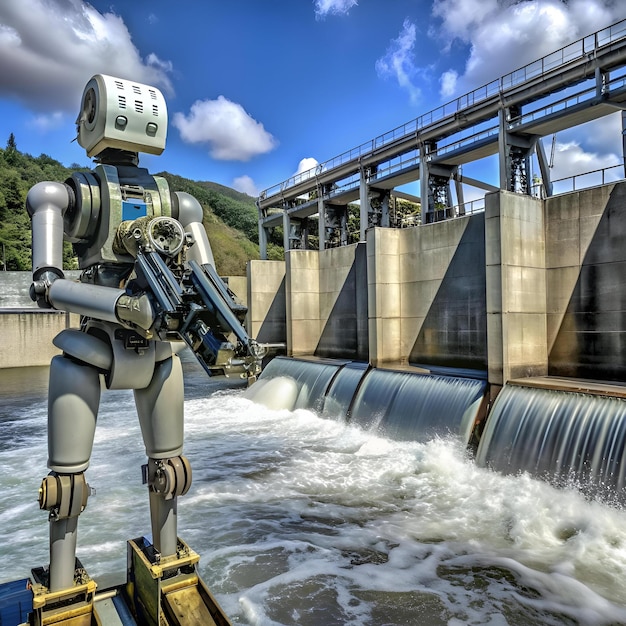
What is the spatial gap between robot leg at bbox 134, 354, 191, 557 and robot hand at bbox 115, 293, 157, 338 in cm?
80

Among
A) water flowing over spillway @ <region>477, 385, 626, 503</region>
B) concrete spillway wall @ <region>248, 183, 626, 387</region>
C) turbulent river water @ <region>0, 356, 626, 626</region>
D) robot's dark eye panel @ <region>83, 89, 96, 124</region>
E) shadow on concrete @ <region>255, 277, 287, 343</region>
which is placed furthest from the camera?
shadow on concrete @ <region>255, 277, 287, 343</region>

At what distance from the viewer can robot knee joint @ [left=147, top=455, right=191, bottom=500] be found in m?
3.83

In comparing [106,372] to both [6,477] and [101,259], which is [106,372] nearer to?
[101,259]

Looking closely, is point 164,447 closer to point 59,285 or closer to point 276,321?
point 59,285

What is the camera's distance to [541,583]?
5535 mm

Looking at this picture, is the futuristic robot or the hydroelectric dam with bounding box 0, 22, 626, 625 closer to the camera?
the futuristic robot

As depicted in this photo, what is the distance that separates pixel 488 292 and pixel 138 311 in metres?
8.30

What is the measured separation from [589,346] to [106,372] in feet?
31.9

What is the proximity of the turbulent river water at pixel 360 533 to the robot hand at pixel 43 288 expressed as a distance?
3.58m

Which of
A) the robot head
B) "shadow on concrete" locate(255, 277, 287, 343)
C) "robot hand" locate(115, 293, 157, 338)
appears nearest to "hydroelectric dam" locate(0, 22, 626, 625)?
"shadow on concrete" locate(255, 277, 287, 343)

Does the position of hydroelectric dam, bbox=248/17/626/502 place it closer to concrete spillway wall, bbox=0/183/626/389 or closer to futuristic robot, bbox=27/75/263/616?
concrete spillway wall, bbox=0/183/626/389

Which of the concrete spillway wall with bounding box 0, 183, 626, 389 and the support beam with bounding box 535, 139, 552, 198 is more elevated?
the support beam with bounding box 535, 139, 552, 198

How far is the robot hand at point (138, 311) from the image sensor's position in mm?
3215

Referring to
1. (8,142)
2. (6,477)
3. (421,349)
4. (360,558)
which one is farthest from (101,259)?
(8,142)
